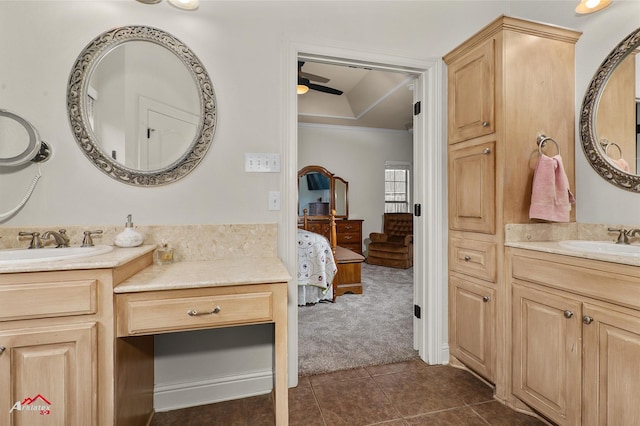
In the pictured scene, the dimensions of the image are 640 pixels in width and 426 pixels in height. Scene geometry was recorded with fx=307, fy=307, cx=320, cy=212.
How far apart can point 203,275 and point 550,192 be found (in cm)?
186

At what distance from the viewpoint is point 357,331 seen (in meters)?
2.76

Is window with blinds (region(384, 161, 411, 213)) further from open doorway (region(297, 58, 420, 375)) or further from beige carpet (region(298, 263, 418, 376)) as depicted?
beige carpet (region(298, 263, 418, 376))

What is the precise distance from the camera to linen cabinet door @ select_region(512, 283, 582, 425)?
1388 mm

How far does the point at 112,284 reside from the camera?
1145 mm

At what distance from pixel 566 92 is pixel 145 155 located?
8.24ft

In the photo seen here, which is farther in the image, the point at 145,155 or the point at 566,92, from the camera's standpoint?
the point at 566,92

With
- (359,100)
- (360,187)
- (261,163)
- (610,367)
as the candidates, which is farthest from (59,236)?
(360,187)

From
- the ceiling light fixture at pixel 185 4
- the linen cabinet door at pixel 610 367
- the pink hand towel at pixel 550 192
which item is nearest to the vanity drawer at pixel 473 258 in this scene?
the pink hand towel at pixel 550 192

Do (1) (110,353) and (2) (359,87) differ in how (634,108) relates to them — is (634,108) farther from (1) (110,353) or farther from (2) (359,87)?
(2) (359,87)

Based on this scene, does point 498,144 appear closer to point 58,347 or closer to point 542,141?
point 542,141

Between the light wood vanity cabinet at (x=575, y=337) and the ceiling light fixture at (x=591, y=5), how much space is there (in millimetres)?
1497

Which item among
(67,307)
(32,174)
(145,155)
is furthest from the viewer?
(145,155)

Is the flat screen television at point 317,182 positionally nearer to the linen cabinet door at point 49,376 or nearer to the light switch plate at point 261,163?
the light switch plate at point 261,163

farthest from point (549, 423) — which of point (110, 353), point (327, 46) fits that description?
point (327, 46)
